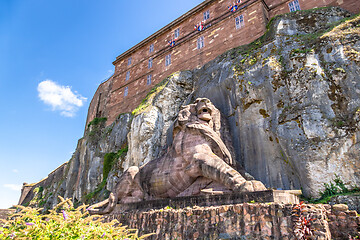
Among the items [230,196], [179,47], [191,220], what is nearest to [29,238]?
[191,220]

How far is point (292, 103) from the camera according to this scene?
8.48m

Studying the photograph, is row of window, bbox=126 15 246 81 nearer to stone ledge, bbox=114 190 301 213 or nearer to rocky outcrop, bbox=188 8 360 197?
rocky outcrop, bbox=188 8 360 197

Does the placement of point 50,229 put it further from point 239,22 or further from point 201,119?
point 239,22

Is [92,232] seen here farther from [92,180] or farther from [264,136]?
[92,180]

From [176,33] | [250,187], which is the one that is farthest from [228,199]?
[176,33]

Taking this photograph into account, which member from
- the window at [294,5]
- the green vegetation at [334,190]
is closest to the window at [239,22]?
the window at [294,5]

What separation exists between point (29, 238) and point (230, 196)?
3993mm

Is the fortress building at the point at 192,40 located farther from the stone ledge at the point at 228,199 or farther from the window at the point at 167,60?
the stone ledge at the point at 228,199

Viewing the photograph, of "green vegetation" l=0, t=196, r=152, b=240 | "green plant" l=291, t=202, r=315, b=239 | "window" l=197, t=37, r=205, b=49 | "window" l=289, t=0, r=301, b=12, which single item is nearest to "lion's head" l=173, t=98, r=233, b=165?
"green plant" l=291, t=202, r=315, b=239

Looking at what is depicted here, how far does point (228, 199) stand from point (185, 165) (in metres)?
2.11

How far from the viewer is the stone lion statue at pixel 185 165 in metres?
7.06

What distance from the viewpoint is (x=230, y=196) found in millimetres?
5602

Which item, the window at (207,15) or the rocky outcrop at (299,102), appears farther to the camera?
the window at (207,15)

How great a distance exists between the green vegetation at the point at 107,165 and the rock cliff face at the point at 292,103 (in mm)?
2368
